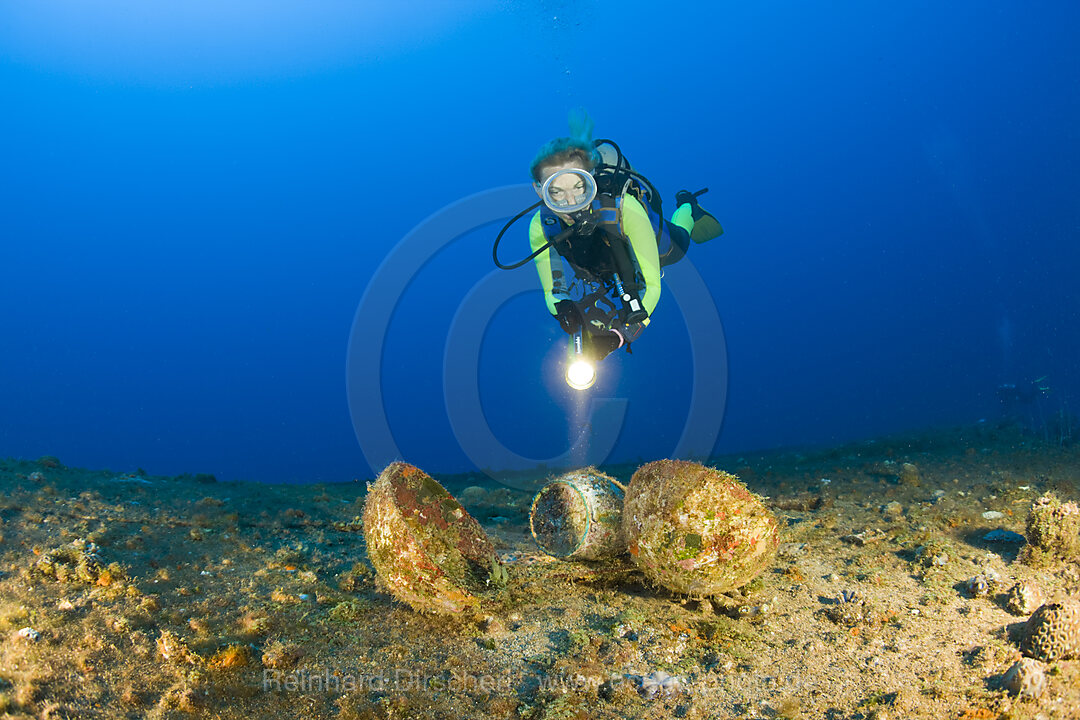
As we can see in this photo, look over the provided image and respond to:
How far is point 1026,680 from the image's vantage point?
2811 mm

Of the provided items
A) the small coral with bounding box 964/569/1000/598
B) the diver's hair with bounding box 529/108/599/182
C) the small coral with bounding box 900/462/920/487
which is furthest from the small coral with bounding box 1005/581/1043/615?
the diver's hair with bounding box 529/108/599/182

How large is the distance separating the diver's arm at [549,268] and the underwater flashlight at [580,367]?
1.74 feet

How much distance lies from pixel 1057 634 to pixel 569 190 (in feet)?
17.4

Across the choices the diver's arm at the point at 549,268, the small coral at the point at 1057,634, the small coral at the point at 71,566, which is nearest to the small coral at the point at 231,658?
the small coral at the point at 71,566

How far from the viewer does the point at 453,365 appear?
387ft

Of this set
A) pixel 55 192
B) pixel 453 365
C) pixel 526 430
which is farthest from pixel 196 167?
pixel 526 430

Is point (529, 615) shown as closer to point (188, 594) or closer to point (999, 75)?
point (188, 594)

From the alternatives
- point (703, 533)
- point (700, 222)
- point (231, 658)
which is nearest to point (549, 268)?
point (700, 222)

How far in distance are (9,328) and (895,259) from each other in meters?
224

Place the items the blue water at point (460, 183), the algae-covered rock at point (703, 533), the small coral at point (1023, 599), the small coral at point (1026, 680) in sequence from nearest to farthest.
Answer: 1. the small coral at point (1026, 680)
2. the algae-covered rock at point (703, 533)
3. the small coral at point (1023, 599)
4. the blue water at point (460, 183)

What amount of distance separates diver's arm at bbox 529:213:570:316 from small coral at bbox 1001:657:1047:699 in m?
5.01

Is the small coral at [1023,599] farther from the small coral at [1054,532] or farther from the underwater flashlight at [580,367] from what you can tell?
the underwater flashlight at [580,367]

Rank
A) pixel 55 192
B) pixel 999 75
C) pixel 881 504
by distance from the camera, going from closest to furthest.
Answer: pixel 881 504
pixel 999 75
pixel 55 192

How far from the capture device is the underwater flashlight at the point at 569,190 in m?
5.76
